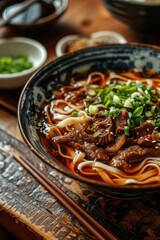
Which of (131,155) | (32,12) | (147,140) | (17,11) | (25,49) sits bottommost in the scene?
(131,155)

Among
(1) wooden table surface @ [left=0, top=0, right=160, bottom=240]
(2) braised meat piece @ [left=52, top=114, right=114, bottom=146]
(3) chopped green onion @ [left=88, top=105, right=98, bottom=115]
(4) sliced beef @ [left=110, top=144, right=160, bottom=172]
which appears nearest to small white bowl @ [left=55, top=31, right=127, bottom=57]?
(1) wooden table surface @ [left=0, top=0, right=160, bottom=240]

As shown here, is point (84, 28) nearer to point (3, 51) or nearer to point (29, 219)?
point (3, 51)

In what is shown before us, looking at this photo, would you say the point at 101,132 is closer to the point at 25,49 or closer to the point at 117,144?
the point at 117,144

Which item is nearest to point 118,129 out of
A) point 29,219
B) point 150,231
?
point 150,231

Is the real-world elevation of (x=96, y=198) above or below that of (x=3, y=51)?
below

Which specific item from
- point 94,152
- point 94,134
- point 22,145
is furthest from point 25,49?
point 94,152

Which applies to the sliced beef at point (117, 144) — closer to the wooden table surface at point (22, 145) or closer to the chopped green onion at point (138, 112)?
the chopped green onion at point (138, 112)

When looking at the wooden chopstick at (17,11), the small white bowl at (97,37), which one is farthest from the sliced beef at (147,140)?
the wooden chopstick at (17,11)
